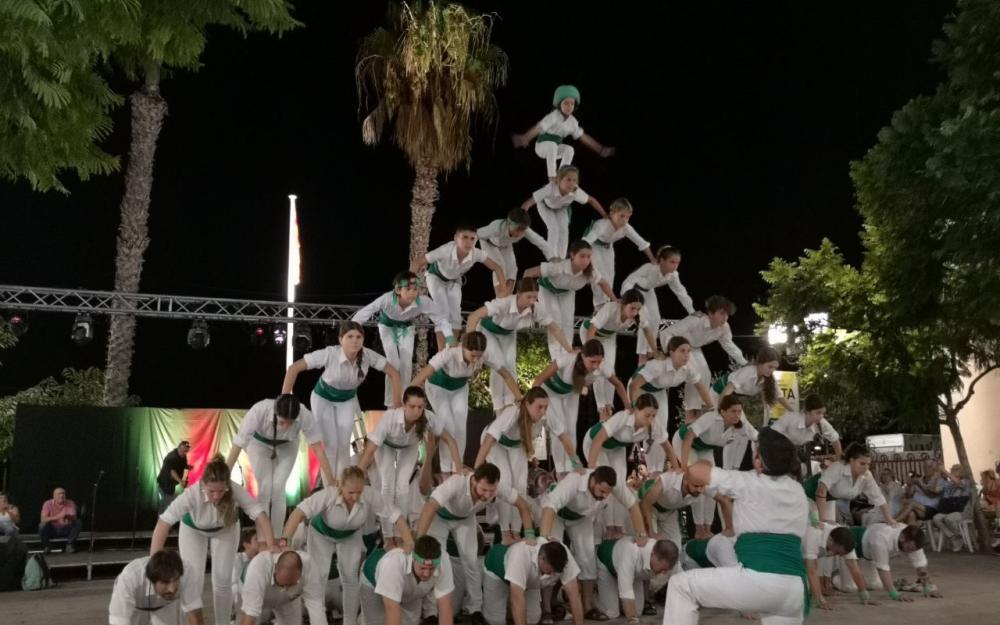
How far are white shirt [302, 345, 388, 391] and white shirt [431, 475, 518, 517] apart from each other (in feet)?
4.12

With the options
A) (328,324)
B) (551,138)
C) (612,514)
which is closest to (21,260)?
(328,324)

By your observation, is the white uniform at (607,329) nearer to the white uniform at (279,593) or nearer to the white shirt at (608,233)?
the white shirt at (608,233)

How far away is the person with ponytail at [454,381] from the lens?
828 centimetres

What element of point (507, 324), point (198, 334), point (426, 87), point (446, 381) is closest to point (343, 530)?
point (446, 381)

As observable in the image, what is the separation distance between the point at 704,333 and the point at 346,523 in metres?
4.91

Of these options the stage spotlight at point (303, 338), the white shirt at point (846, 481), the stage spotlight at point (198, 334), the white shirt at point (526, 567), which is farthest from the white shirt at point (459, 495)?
the stage spotlight at point (198, 334)

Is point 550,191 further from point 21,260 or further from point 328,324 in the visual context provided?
point 21,260

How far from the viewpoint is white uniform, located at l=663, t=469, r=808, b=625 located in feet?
15.3

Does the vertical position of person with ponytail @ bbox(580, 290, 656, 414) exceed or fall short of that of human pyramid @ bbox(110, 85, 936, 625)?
it exceeds it

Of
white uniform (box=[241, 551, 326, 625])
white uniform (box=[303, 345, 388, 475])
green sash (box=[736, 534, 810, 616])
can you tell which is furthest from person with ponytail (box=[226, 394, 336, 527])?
green sash (box=[736, 534, 810, 616])

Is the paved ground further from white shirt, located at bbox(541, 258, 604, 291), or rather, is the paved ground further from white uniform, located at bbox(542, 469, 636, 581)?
white shirt, located at bbox(541, 258, 604, 291)

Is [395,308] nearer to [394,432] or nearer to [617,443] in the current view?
[394,432]

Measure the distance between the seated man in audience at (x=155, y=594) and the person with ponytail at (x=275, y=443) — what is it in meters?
1.22

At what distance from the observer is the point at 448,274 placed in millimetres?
9875
